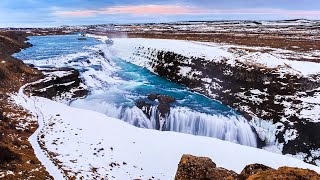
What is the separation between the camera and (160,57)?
208 ft

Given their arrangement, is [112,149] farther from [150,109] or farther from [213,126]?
[213,126]

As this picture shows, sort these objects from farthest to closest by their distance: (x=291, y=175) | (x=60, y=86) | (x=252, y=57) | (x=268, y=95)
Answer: (x=252, y=57) < (x=60, y=86) < (x=268, y=95) < (x=291, y=175)

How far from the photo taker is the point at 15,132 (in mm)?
22812

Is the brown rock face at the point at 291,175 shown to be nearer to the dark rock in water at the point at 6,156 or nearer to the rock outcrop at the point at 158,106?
the dark rock in water at the point at 6,156

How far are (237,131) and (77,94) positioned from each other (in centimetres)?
2044

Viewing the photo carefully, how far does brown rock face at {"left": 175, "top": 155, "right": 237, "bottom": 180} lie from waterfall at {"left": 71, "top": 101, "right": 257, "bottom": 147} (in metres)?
20.7

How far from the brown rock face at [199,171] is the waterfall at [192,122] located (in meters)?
20.7

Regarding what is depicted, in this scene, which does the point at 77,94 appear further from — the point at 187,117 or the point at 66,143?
the point at 66,143

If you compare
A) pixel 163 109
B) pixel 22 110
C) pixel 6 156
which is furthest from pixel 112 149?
pixel 163 109

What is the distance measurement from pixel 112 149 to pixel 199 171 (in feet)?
38.9

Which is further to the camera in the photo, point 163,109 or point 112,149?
point 163,109

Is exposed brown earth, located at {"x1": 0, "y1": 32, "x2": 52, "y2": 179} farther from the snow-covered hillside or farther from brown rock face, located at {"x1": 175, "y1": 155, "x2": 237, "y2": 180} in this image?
the snow-covered hillside

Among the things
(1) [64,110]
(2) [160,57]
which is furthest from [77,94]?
(2) [160,57]

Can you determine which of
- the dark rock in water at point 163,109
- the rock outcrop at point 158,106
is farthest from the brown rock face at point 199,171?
the dark rock in water at point 163,109
